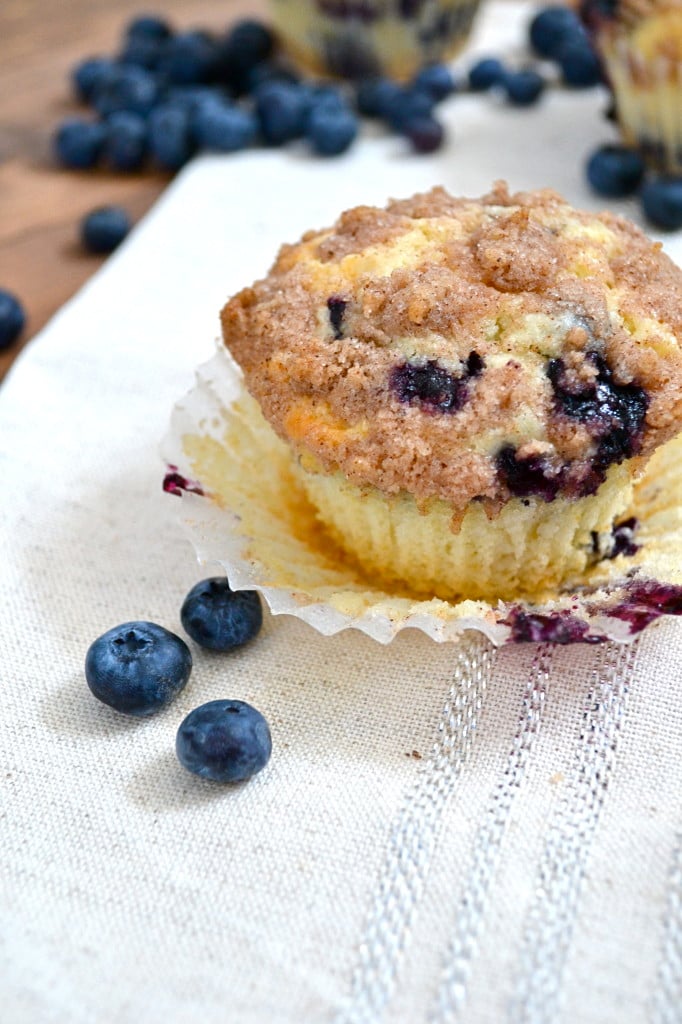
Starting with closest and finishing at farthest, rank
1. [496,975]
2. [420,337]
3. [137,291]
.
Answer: [496,975] → [420,337] → [137,291]

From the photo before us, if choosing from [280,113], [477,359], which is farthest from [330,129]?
[477,359]

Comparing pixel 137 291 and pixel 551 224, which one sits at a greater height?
pixel 551 224

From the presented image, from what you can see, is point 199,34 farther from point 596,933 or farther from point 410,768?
point 596,933

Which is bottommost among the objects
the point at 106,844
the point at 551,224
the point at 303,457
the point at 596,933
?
the point at 596,933

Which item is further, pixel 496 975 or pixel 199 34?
pixel 199 34

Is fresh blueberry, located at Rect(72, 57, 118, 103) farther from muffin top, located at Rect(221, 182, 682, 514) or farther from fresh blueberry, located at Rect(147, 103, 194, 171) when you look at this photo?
muffin top, located at Rect(221, 182, 682, 514)

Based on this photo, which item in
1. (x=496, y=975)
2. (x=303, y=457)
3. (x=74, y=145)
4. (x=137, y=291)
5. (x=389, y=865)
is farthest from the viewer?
(x=74, y=145)

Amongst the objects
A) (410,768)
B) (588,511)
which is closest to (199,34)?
(588,511)
